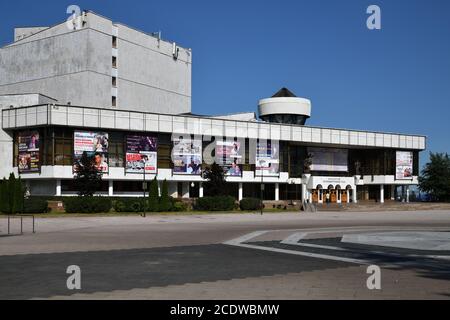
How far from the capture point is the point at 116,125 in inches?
2645

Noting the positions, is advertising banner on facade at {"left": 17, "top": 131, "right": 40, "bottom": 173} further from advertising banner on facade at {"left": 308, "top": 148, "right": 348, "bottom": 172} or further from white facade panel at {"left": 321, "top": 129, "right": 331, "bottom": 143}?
advertising banner on facade at {"left": 308, "top": 148, "right": 348, "bottom": 172}

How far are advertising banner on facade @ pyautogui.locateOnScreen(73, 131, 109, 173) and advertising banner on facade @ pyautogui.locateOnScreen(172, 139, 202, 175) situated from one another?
9.14 metres

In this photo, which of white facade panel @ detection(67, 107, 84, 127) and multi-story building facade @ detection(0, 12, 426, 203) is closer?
white facade panel @ detection(67, 107, 84, 127)

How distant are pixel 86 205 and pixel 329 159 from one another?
47.6m

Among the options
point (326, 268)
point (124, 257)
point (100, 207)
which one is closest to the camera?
point (326, 268)

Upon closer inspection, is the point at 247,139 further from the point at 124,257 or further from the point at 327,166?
the point at 124,257

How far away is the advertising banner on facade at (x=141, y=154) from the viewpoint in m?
68.2

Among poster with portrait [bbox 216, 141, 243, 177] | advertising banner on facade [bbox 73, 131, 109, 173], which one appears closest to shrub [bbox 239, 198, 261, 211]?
poster with portrait [bbox 216, 141, 243, 177]

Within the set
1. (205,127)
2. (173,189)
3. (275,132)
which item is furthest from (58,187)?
(275,132)

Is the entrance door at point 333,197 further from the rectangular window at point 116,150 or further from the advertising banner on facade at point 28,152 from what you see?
the advertising banner on facade at point 28,152

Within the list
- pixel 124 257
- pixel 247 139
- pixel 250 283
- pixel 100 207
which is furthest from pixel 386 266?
pixel 247 139

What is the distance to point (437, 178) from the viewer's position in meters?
87.2

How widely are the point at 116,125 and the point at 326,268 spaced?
55.4 metres

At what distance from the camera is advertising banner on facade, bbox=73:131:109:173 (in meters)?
64.8
